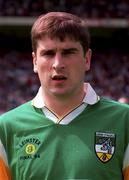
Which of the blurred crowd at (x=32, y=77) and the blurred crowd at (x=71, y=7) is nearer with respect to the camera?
the blurred crowd at (x=32, y=77)

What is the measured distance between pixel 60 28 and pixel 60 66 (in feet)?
0.52

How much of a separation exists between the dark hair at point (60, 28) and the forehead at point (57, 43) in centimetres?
1

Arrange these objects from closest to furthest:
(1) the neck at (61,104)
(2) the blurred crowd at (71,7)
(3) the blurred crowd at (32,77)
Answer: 1. (1) the neck at (61,104)
2. (3) the blurred crowd at (32,77)
3. (2) the blurred crowd at (71,7)

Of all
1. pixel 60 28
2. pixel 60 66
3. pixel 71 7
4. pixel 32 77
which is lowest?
pixel 32 77

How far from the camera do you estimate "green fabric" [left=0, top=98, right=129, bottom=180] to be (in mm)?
2264

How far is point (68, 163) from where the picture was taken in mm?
2277

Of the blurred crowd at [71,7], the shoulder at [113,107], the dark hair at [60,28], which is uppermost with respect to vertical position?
the dark hair at [60,28]

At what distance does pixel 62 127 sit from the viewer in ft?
7.64

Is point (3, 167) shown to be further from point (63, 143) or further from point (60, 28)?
point (60, 28)

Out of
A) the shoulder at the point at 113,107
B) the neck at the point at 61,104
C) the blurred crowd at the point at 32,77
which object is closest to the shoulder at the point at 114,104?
the shoulder at the point at 113,107

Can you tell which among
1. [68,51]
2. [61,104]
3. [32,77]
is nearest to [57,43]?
[68,51]

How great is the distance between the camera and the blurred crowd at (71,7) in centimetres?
1881

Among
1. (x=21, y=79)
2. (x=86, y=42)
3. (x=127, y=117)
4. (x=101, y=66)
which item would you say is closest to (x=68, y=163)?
(x=127, y=117)

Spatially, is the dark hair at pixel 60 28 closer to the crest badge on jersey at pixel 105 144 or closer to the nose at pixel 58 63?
the nose at pixel 58 63
